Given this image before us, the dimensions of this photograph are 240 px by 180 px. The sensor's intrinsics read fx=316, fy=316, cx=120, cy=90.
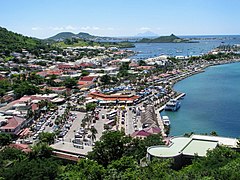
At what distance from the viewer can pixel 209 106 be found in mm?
19547

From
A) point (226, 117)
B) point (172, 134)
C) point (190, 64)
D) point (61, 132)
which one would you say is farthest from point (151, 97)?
point (190, 64)

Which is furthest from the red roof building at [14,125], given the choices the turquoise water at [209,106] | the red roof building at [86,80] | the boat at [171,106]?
the red roof building at [86,80]

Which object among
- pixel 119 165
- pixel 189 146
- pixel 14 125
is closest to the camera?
pixel 119 165

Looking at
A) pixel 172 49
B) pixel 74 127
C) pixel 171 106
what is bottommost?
pixel 74 127

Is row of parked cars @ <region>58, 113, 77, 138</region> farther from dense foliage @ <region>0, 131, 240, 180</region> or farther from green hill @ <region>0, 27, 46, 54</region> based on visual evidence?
green hill @ <region>0, 27, 46, 54</region>

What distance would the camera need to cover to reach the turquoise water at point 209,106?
1530 cm

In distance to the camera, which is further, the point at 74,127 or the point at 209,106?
the point at 209,106

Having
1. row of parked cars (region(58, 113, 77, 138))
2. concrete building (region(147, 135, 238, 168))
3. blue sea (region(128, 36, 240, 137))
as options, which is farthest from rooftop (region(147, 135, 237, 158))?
row of parked cars (region(58, 113, 77, 138))

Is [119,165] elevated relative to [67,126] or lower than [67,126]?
elevated

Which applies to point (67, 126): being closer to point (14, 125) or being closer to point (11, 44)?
point (14, 125)

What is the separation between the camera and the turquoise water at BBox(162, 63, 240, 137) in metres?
15.3

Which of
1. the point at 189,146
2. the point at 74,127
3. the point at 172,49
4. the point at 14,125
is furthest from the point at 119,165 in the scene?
the point at 172,49

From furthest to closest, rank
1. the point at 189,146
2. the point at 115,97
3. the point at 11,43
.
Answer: the point at 11,43 → the point at 115,97 → the point at 189,146

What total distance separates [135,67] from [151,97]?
1393 centimetres
